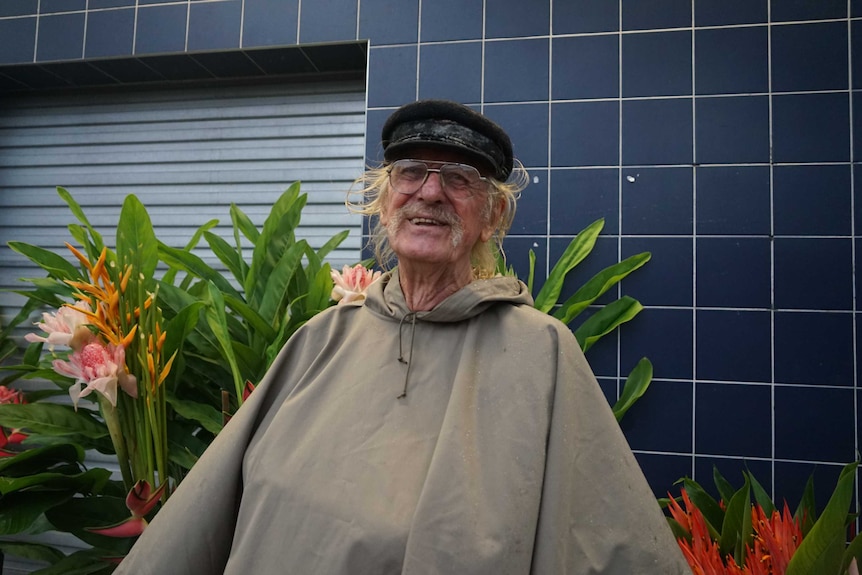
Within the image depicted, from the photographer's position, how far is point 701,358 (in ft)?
7.34

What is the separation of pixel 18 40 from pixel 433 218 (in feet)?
9.15

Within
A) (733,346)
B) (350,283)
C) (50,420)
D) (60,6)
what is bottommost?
(50,420)

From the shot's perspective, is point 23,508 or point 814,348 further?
point 814,348

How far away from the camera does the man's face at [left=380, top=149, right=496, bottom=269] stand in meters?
1.20

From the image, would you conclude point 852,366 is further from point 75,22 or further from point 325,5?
point 75,22

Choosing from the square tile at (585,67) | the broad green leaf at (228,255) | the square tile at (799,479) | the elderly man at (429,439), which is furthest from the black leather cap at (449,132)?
the square tile at (799,479)

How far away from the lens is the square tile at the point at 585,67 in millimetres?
2383

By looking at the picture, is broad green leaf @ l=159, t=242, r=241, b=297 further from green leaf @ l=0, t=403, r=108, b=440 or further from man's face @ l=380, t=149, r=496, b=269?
man's face @ l=380, t=149, r=496, b=269

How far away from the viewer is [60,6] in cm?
289

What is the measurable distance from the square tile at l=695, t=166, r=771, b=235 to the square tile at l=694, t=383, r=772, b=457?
1.86 feet

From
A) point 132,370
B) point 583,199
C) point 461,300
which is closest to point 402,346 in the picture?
point 461,300

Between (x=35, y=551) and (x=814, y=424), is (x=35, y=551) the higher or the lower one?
the lower one

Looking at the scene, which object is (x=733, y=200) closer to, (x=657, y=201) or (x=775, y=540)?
(x=657, y=201)

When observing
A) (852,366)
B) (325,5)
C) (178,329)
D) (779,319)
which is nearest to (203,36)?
(325,5)
